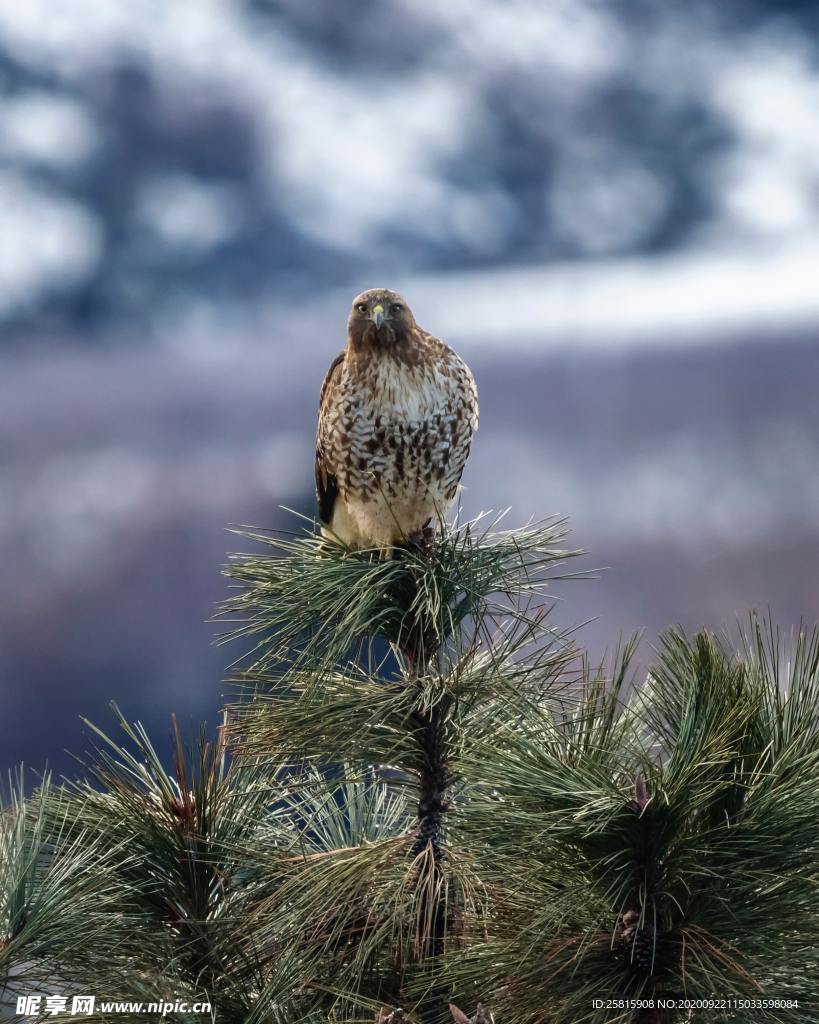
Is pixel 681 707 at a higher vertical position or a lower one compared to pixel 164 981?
higher

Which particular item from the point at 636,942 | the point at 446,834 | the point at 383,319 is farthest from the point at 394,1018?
the point at 383,319

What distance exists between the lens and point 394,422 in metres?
2.36

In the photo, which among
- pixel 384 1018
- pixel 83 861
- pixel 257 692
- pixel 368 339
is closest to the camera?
pixel 384 1018

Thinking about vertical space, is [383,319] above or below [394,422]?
above

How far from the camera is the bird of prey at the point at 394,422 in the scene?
2.36 metres

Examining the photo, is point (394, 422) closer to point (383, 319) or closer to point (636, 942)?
point (383, 319)

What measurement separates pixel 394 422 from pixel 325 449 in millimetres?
211

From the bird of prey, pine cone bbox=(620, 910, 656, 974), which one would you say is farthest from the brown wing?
pine cone bbox=(620, 910, 656, 974)

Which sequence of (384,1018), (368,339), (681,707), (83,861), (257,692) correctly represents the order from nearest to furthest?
(384,1018)
(681,707)
(83,861)
(257,692)
(368,339)

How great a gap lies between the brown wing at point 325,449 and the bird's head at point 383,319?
0.13m

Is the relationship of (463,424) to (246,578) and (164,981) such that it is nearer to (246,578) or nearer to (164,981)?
(246,578)

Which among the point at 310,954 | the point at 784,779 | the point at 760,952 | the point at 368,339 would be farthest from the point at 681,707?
the point at 368,339

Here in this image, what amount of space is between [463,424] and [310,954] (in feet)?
3.48

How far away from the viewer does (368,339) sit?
2.38 m
